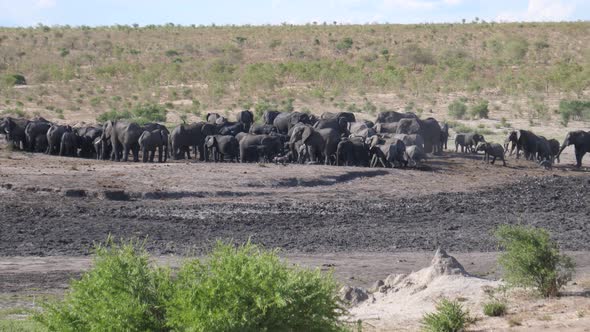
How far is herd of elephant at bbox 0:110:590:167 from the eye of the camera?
32719mm

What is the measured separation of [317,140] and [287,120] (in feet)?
23.2

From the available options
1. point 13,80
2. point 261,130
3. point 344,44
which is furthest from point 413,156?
point 344,44

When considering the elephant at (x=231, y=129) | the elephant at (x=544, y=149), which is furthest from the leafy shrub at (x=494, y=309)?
the elephant at (x=544, y=149)

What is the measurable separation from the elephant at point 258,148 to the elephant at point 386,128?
6.32 metres

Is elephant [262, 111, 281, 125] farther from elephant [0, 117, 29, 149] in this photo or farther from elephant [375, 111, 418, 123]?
elephant [0, 117, 29, 149]

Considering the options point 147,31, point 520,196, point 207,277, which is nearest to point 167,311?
point 207,277

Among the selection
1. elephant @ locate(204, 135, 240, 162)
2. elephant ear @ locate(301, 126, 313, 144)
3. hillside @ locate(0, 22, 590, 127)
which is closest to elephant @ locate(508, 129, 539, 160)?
elephant ear @ locate(301, 126, 313, 144)

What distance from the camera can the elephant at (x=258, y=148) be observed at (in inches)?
1292

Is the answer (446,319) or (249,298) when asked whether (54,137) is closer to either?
(446,319)

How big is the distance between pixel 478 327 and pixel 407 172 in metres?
17.9

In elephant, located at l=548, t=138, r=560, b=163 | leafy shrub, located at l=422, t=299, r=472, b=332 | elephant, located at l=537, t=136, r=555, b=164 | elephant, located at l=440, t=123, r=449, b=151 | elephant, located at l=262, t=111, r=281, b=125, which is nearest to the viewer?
leafy shrub, located at l=422, t=299, r=472, b=332

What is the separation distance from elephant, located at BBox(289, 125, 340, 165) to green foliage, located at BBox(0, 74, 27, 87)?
31.3 metres

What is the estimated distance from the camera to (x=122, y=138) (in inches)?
1313

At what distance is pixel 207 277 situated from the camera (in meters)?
9.35
